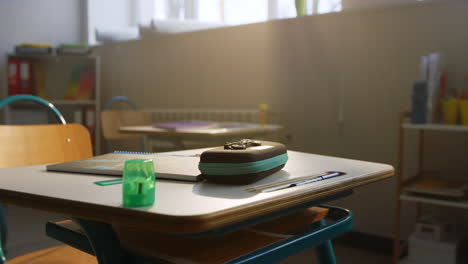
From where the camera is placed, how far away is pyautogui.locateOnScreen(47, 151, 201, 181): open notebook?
2.46ft

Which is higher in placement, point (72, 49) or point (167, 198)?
point (72, 49)

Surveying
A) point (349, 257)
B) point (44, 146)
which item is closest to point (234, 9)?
point (349, 257)

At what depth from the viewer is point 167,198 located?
61cm

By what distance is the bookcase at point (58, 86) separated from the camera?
3969 mm

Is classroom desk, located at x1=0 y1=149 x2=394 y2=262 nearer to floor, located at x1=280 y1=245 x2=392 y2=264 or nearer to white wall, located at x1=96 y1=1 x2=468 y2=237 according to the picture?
floor, located at x1=280 y1=245 x2=392 y2=264

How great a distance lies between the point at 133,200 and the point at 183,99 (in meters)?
3.18

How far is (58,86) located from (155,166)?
3.97 meters

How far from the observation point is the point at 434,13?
241cm

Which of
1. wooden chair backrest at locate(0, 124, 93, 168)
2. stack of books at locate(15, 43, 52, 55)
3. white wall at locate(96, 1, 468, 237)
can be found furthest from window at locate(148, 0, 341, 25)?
wooden chair backrest at locate(0, 124, 93, 168)

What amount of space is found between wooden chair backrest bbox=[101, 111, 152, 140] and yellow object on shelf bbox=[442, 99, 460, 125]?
6.01ft

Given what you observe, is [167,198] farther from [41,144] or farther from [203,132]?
[203,132]

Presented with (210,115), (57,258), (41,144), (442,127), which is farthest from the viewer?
(210,115)

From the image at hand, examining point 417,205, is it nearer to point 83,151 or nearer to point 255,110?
point 255,110

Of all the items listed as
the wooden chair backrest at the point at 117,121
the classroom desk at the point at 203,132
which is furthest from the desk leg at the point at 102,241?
the wooden chair backrest at the point at 117,121
